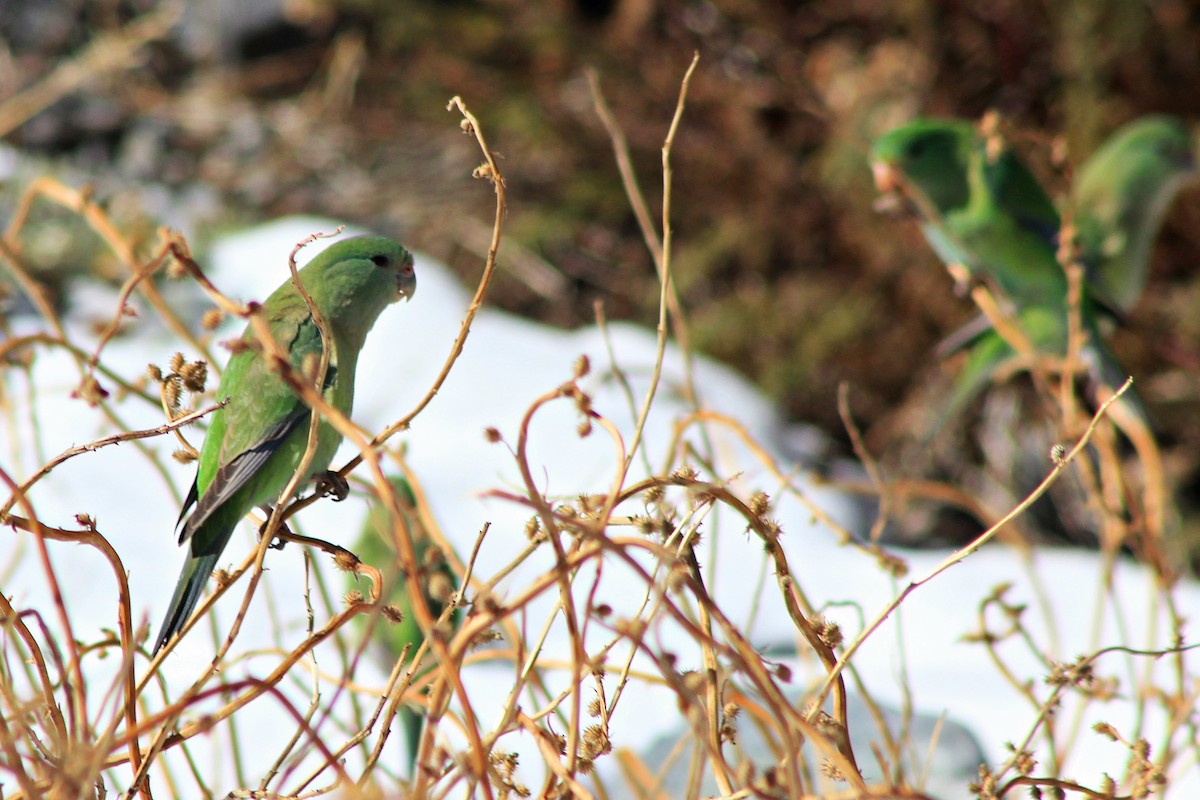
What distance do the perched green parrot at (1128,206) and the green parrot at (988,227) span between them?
71 mm

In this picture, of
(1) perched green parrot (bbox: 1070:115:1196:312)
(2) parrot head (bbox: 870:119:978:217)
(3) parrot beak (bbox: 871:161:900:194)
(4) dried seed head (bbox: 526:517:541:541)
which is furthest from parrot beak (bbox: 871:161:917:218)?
(4) dried seed head (bbox: 526:517:541:541)

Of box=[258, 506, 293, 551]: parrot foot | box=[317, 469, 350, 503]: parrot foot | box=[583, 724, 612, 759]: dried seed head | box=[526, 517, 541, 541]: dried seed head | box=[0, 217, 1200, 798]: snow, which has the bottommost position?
box=[583, 724, 612, 759]: dried seed head

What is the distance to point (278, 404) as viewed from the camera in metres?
0.97

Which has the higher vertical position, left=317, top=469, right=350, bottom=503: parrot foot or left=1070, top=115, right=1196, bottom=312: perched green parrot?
Answer: left=1070, top=115, right=1196, bottom=312: perched green parrot

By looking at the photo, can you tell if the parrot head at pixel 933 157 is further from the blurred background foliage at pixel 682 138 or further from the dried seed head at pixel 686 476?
the dried seed head at pixel 686 476

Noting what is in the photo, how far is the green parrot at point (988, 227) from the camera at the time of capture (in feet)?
5.41

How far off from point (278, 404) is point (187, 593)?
6.7 inches

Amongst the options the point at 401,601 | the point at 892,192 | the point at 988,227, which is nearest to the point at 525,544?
the point at 401,601

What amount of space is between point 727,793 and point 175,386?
424 mm

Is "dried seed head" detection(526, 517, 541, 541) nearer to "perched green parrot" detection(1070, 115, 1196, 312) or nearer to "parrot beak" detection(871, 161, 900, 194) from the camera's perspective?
"parrot beak" detection(871, 161, 900, 194)

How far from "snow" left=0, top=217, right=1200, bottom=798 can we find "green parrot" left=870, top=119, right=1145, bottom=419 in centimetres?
36

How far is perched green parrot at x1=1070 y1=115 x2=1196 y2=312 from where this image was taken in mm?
1707

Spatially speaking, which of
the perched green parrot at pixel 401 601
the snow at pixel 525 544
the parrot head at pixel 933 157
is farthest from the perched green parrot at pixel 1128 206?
the perched green parrot at pixel 401 601

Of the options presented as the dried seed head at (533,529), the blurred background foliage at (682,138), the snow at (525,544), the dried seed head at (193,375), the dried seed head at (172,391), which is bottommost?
the dried seed head at (533,529)
